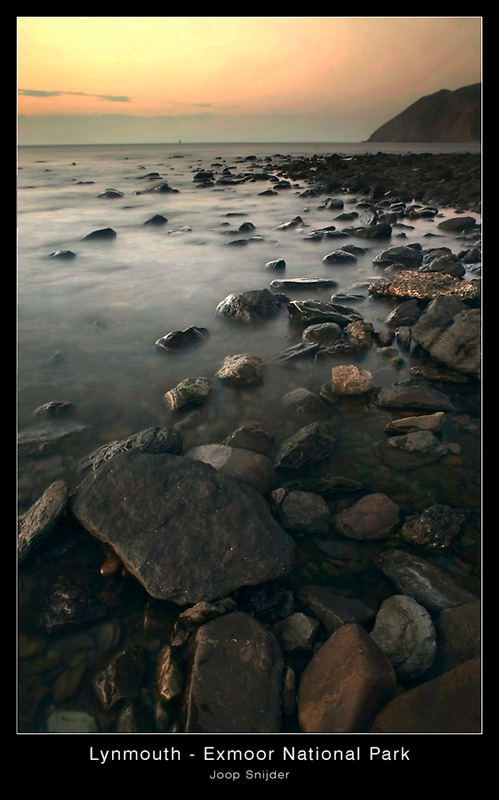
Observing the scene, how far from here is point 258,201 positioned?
891 inches

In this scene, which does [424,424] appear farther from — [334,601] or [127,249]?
[127,249]

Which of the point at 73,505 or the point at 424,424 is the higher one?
the point at 424,424

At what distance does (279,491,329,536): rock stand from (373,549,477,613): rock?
0.48m

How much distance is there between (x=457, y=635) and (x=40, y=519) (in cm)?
288

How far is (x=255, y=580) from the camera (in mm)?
2879

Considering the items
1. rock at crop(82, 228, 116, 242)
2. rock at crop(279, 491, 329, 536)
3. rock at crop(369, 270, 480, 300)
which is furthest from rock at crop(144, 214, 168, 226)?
rock at crop(279, 491, 329, 536)

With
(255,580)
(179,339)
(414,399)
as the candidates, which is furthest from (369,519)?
(179,339)

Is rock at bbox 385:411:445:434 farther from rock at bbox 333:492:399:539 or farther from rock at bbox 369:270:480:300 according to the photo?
rock at bbox 369:270:480:300

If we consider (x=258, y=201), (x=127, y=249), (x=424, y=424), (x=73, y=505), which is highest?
(x=258, y=201)

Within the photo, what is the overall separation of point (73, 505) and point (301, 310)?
4.72 metres

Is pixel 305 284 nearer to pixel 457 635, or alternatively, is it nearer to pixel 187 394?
pixel 187 394

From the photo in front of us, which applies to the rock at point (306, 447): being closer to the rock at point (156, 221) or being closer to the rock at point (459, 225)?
the rock at point (459, 225)

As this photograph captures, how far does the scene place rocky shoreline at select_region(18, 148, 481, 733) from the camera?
7.92 feet

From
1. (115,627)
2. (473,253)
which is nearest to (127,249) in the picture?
(473,253)
